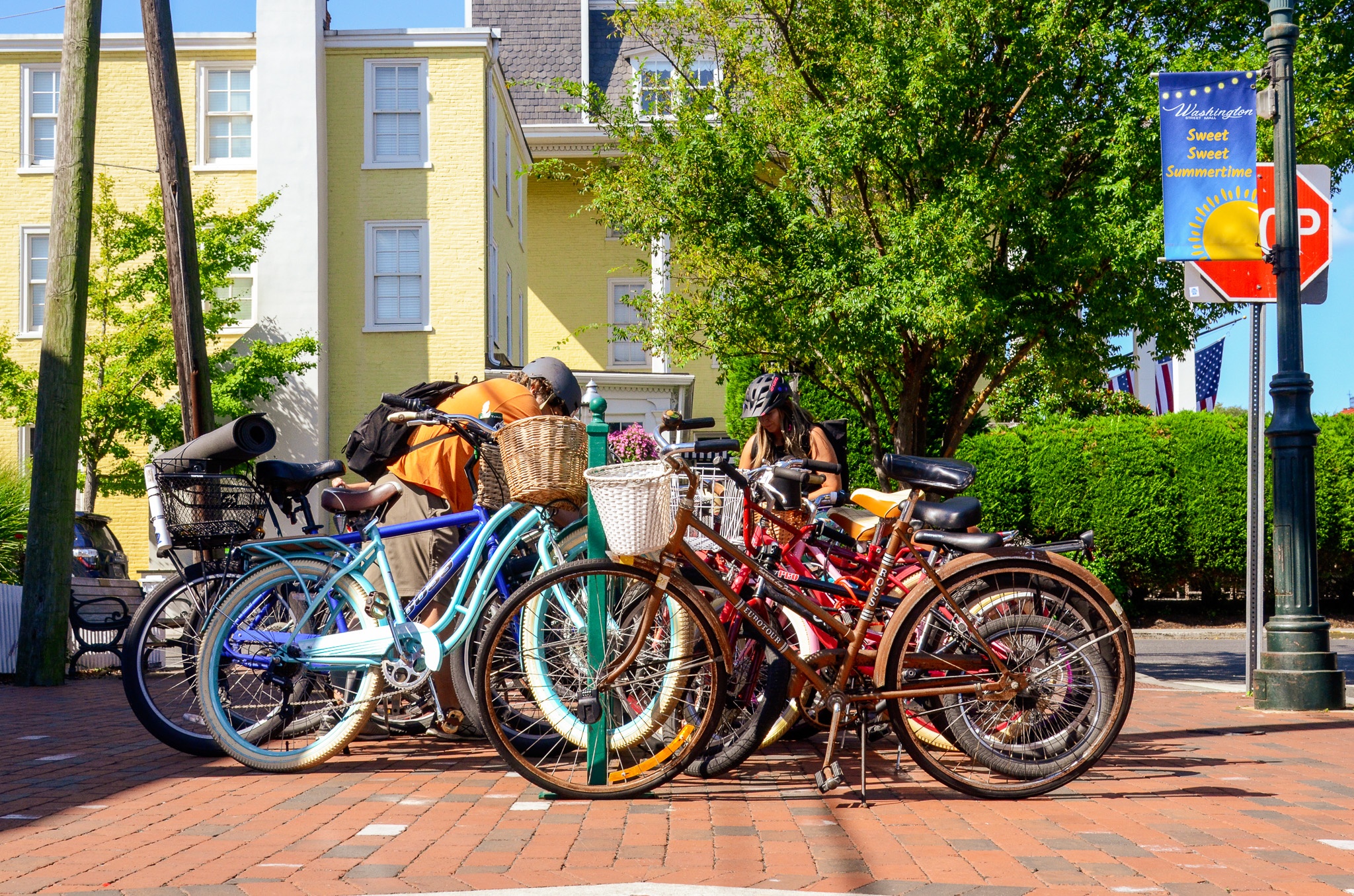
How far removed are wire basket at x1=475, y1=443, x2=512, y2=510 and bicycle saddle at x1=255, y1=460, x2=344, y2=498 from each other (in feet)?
2.69

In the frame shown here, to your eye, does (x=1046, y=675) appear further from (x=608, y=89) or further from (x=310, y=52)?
(x=608, y=89)

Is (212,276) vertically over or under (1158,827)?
over

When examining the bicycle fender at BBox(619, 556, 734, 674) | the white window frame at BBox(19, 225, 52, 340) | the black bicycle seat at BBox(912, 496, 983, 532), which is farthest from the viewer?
the white window frame at BBox(19, 225, 52, 340)

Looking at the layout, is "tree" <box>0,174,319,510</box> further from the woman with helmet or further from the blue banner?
the blue banner

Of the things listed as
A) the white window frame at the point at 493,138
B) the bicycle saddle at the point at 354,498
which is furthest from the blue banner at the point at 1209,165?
the white window frame at the point at 493,138

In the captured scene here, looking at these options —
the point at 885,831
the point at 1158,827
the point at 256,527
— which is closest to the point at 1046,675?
the point at 1158,827

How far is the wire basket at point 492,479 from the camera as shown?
5645mm

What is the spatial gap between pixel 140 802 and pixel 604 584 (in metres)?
2.09

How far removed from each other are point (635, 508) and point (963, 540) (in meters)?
1.38

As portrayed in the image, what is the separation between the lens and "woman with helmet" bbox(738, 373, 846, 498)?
675cm

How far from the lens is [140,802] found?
5.16 metres

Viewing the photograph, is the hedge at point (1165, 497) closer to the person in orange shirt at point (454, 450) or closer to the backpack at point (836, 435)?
the backpack at point (836, 435)

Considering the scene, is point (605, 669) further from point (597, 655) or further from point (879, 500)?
point (879, 500)

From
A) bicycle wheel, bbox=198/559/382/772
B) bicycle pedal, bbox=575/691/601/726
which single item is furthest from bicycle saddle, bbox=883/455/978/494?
bicycle wheel, bbox=198/559/382/772
